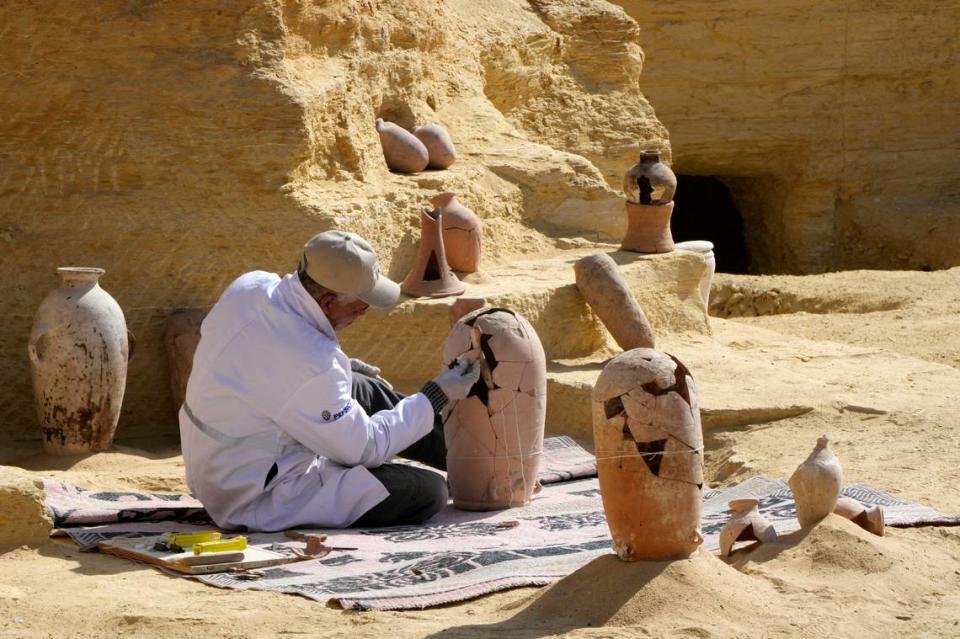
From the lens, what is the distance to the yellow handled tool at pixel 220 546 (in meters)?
4.56

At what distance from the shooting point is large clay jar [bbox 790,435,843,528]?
4.67 metres

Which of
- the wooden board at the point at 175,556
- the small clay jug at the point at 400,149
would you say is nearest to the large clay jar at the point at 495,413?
the wooden board at the point at 175,556

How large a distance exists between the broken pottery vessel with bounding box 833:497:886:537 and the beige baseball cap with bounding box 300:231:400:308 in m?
1.79

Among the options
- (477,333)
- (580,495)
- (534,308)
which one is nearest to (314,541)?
(477,333)

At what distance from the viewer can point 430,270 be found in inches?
318

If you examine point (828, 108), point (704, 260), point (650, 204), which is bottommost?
point (704, 260)

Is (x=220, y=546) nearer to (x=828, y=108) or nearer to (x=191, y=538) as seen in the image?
(x=191, y=538)

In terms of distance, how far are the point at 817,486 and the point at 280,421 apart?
1870 millimetres

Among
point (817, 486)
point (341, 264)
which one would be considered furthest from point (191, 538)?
point (817, 486)

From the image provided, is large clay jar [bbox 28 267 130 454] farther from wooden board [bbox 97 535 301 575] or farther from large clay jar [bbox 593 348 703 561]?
large clay jar [bbox 593 348 703 561]

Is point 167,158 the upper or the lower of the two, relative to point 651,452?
upper

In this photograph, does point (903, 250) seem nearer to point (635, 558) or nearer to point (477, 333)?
point (477, 333)

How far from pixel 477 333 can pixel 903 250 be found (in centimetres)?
1080

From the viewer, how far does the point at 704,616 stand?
384 centimetres
